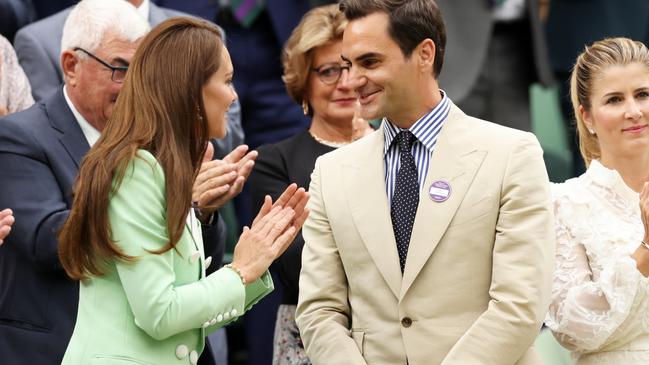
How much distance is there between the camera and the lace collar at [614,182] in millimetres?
4707

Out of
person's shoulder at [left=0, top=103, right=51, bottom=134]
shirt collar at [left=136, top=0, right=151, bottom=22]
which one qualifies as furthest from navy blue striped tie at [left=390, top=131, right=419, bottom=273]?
shirt collar at [left=136, top=0, right=151, bottom=22]

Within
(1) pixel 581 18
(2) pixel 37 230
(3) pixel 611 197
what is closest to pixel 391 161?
(3) pixel 611 197

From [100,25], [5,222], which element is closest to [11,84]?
[100,25]

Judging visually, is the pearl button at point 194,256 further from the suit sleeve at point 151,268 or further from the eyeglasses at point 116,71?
the eyeglasses at point 116,71

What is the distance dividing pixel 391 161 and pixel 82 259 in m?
1.12

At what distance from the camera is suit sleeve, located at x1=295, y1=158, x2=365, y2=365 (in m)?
4.30

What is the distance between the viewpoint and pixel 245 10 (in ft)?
22.6

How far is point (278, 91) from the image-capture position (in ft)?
22.7

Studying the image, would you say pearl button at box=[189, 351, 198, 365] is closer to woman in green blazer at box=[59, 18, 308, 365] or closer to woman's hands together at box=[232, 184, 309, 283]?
woman in green blazer at box=[59, 18, 308, 365]

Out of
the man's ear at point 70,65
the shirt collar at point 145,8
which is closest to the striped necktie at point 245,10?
the shirt collar at point 145,8

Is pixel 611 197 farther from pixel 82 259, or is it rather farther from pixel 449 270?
pixel 82 259

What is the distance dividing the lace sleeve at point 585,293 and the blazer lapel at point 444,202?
57 centimetres

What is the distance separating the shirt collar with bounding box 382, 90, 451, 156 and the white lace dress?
598 millimetres

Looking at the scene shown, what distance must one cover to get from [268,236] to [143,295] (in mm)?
492
